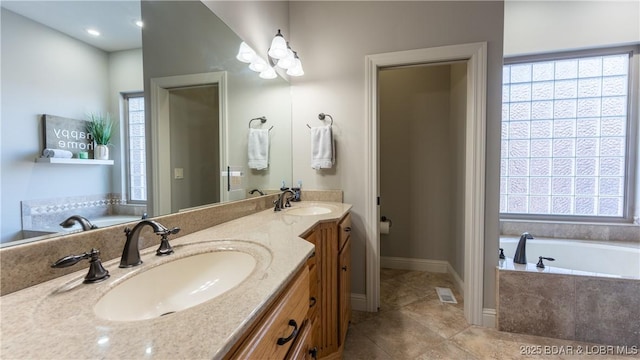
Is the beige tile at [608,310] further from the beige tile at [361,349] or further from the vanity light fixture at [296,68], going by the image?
the vanity light fixture at [296,68]

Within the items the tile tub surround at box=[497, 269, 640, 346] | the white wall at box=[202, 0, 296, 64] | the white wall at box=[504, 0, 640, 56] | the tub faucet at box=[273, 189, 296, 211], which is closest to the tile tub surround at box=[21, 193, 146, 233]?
the tub faucet at box=[273, 189, 296, 211]

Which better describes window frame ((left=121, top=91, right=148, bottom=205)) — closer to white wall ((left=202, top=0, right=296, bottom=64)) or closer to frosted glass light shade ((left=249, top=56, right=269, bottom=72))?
white wall ((left=202, top=0, right=296, bottom=64))

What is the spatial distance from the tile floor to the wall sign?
5.57 ft

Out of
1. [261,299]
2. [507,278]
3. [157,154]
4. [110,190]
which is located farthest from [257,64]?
[507,278]

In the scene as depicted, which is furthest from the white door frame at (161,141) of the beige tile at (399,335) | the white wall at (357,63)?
the beige tile at (399,335)

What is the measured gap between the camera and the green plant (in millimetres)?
746

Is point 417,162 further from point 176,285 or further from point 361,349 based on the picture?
point 176,285

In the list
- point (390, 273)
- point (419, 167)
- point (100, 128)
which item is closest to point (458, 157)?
point (419, 167)

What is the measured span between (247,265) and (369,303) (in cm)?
156

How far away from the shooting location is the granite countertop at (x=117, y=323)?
381 millimetres

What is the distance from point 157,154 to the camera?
100cm

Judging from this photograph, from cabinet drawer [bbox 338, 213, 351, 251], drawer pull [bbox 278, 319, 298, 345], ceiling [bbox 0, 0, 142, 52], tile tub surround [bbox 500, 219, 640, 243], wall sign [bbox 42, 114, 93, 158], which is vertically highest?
ceiling [bbox 0, 0, 142, 52]

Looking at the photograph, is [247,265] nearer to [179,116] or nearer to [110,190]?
[110,190]

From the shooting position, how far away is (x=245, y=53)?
1631 millimetres
